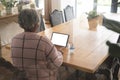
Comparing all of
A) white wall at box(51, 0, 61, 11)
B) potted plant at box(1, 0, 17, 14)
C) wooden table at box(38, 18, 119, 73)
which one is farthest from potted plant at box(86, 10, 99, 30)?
white wall at box(51, 0, 61, 11)

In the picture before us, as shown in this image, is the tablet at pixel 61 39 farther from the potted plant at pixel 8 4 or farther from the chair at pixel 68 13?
the potted plant at pixel 8 4

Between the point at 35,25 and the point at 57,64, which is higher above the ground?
the point at 35,25

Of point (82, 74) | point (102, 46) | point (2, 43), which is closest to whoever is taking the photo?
point (102, 46)

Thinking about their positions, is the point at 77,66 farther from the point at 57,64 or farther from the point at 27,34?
the point at 27,34

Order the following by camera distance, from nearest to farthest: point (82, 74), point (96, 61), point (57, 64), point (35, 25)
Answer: point (35, 25) < point (57, 64) < point (96, 61) < point (82, 74)

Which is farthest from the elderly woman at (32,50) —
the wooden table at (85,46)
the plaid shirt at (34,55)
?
the wooden table at (85,46)

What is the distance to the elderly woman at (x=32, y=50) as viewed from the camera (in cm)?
181

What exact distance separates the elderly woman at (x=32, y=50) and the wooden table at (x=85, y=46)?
0.26 meters

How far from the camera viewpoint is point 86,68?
1.95m

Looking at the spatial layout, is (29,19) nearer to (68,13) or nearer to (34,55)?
(34,55)

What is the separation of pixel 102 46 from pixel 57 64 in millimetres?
839

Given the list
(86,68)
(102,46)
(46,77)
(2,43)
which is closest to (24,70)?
(46,77)

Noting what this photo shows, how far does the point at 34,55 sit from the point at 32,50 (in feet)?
0.16

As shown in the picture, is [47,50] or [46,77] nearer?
[47,50]
